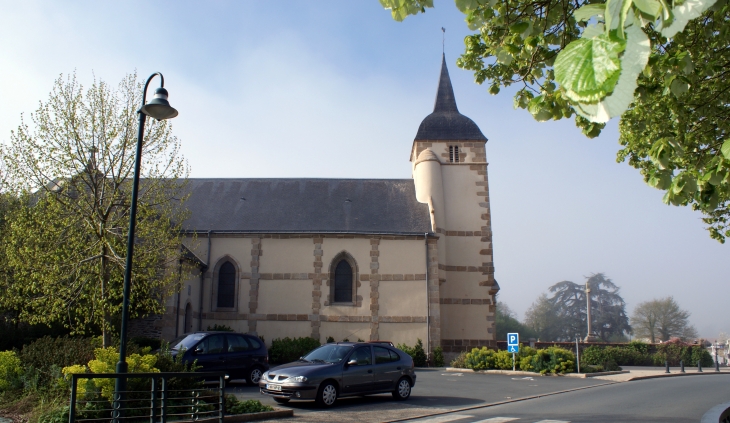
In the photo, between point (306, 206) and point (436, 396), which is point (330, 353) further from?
point (306, 206)

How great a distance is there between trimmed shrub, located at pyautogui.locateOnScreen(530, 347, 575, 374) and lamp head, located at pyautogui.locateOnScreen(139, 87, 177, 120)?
16.4 m

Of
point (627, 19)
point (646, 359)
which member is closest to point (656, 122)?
point (627, 19)

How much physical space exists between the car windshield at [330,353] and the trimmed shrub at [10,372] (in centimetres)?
579

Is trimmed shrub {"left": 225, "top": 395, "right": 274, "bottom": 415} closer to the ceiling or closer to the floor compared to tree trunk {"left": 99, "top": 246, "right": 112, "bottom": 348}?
closer to the floor

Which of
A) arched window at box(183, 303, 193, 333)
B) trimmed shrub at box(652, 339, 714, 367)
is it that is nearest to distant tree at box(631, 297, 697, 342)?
trimmed shrub at box(652, 339, 714, 367)

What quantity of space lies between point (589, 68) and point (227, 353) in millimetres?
14973

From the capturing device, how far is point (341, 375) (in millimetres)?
12391

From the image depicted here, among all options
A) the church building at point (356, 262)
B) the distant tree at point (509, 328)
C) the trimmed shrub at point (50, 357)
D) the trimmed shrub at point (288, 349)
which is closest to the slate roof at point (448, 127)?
the church building at point (356, 262)

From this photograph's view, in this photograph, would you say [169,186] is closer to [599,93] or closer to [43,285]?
[43,285]

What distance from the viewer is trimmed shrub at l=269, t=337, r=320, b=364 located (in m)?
23.6

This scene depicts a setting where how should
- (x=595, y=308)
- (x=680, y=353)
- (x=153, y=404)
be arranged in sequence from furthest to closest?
1. (x=595, y=308)
2. (x=680, y=353)
3. (x=153, y=404)

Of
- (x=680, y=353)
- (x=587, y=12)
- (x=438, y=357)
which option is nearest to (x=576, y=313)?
(x=680, y=353)

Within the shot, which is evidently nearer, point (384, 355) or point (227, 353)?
point (384, 355)

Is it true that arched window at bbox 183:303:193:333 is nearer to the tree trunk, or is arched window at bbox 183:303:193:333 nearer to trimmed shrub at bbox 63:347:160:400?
the tree trunk
